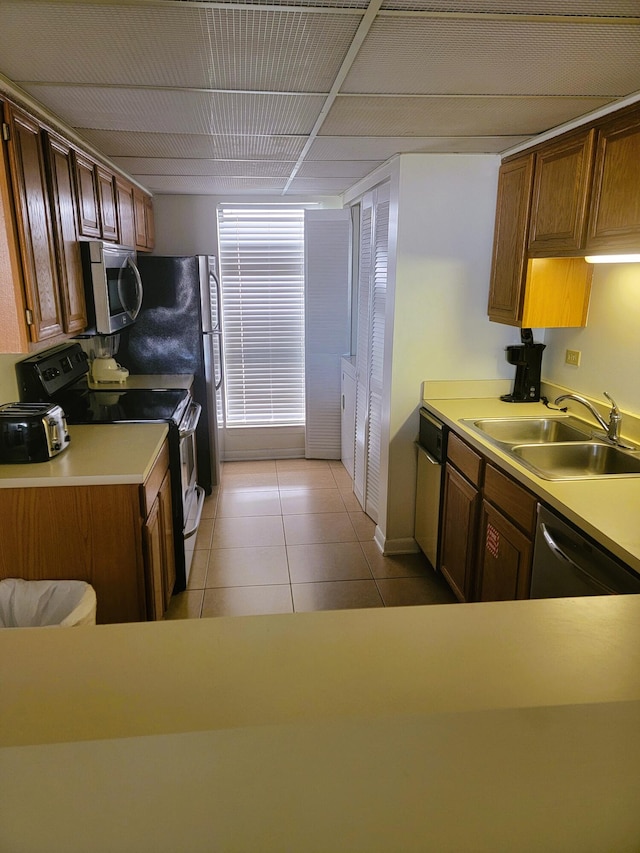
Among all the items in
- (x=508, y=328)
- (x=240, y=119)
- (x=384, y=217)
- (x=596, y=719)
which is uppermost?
(x=240, y=119)

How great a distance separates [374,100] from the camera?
2.02 meters

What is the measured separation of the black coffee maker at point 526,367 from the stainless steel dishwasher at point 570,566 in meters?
1.26

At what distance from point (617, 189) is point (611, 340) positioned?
753 millimetres

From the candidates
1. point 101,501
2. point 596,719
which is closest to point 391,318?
point 101,501

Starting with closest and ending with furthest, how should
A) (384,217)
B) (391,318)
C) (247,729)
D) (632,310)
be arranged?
(247,729) < (632,310) < (391,318) < (384,217)

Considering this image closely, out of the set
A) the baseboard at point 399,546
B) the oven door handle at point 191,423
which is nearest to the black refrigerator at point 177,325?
the oven door handle at point 191,423

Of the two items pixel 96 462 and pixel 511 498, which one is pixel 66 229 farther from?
pixel 511 498

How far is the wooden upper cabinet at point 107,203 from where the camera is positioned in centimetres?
288

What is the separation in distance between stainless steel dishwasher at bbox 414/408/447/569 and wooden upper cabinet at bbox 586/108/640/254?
1119 mm

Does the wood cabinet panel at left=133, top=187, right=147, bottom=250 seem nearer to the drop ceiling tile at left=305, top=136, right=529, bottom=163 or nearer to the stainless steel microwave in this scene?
the stainless steel microwave

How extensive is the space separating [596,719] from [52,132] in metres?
2.48

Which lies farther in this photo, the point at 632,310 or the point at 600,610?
the point at 632,310

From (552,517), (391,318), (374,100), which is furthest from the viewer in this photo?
(391,318)

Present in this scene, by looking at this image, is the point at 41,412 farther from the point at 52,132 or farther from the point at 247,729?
the point at 247,729
